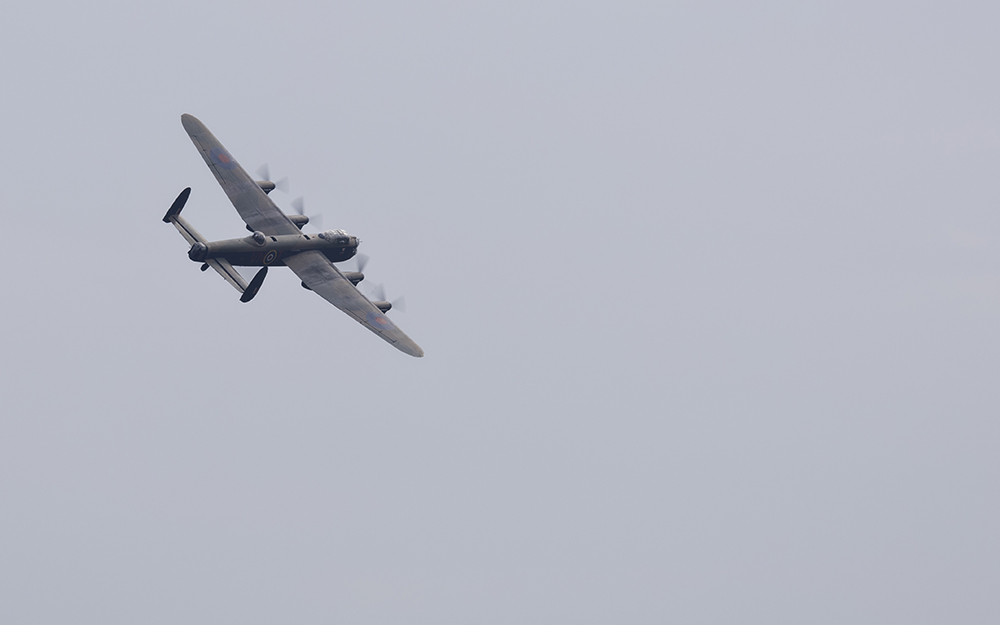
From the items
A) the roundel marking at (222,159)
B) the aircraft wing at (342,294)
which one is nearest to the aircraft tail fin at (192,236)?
the aircraft wing at (342,294)

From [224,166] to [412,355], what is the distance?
76.5 ft

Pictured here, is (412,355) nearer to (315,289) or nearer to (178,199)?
(315,289)

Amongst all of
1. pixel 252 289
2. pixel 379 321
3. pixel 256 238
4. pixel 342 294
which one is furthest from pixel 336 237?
pixel 252 289

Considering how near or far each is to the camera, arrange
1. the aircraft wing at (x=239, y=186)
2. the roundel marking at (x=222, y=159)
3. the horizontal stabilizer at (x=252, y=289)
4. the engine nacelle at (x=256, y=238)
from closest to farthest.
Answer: the horizontal stabilizer at (x=252, y=289)
the engine nacelle at (x=256, y=238)
the aircraft wing at (x=239, y=186)
the roundel marking at (x=222, y=159)

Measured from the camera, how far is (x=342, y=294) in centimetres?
9644

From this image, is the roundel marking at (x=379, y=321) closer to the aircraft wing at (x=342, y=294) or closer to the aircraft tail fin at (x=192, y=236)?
the aircraft wing at (x=342, y=294)

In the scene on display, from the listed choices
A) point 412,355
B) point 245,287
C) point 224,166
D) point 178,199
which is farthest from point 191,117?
point 412,355

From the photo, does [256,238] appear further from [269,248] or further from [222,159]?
[222,159]

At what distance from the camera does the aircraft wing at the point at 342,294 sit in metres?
93.4

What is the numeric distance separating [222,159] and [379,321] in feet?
63.5

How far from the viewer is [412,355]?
91438 mm

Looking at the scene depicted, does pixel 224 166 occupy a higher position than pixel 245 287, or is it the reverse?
pixel 224 166

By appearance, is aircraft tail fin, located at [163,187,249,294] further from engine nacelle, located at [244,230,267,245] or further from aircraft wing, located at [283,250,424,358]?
aircraft wing, located at [283,250,424,358]

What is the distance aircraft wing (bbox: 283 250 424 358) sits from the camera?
93375 millimetres
